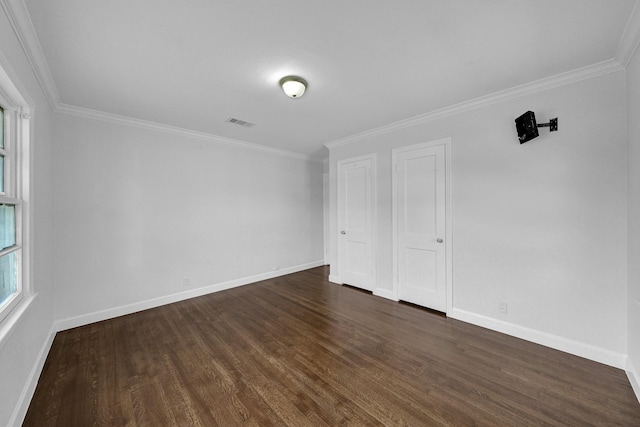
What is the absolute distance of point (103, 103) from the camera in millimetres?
2904

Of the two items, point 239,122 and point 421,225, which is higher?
point 239,122

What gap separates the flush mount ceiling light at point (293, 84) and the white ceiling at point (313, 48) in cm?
7

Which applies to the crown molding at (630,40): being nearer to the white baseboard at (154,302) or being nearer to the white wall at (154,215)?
the white wall at (154,215)

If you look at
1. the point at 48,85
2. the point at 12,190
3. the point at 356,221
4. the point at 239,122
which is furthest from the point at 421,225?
the point at 48,85

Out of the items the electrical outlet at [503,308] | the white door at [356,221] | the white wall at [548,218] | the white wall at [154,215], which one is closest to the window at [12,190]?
the white wall at [154,215]

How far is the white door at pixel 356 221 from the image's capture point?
4.14 meters

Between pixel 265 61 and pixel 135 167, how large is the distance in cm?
259

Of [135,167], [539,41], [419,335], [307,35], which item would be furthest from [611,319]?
[135,167]

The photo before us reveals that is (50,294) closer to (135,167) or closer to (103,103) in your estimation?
(135,167)

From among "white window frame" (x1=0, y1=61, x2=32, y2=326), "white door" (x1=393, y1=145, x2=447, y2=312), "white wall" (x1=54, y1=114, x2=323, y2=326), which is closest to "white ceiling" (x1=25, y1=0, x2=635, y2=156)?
"white window frame" (x1=0, y1=61, x2=32, y2=326)

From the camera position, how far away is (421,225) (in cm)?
344

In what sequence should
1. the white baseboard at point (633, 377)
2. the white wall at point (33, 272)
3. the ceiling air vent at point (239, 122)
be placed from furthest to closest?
the ceiling air vent at point (239, 122) < the white baseboard at point (633, 377) < the white wall at point (33, 272)

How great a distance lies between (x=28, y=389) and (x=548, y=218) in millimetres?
4667

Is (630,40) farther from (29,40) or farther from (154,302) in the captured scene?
(154,302)
